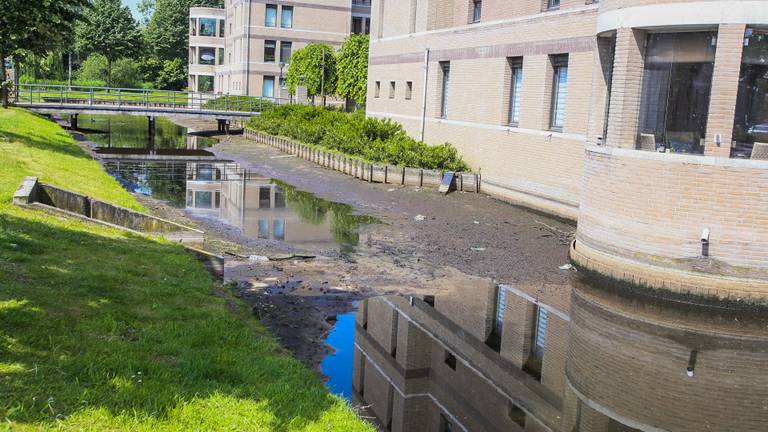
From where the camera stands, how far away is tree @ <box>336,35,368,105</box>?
4296cm

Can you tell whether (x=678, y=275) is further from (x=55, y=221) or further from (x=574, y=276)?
(x=55, y=221)

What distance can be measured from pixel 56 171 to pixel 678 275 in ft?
47.1

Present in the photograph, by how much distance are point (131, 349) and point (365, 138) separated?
22465 millimetres

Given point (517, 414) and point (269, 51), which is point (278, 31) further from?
point (517, 414)

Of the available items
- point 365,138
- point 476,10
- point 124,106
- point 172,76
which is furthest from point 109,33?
point 476,10

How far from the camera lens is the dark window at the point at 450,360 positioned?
355 inches

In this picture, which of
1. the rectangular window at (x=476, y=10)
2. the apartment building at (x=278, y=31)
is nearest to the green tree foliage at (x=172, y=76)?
the apartment building at (x=278, y=31)

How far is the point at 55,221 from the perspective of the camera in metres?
11.9

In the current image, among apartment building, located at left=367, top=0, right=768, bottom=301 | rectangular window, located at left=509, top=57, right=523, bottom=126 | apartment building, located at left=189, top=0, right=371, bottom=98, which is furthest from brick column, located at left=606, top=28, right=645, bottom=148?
apartment building, located at left=189, top=0, right=371, bottom=98

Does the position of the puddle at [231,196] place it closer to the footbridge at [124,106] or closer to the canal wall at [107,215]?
the canal wall at [107,215]

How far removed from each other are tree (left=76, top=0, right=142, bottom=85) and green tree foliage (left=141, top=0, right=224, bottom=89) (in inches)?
191

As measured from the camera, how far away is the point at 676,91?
42.5 feet

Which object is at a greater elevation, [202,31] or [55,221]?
[202,31]

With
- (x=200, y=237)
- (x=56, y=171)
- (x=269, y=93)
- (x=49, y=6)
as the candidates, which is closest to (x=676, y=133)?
(x=200, y=237)
